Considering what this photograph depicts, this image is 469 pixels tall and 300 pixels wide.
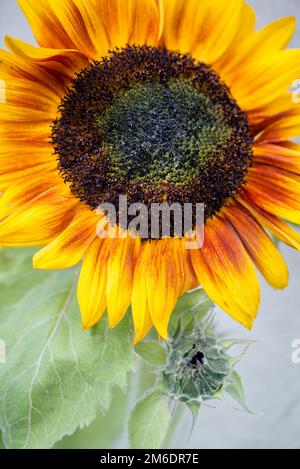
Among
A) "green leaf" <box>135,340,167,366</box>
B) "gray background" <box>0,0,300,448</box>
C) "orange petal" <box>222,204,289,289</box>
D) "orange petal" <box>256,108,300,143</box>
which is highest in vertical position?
"orange petal" <box>256,108,300,143</box>

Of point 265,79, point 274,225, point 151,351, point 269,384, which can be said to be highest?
point 265,79

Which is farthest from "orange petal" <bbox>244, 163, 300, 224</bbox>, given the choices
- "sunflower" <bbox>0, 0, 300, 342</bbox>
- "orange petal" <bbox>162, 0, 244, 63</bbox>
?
"orange petal" <bbox>162, 0, 244, 63</bbox>

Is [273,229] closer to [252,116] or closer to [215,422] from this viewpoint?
[252,116]

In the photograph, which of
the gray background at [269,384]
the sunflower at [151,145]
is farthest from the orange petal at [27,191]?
the gray background at [269,384]

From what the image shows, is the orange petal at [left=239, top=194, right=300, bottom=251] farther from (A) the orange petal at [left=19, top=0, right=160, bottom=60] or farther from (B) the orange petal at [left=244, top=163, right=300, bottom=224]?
(A) the orange petal at [left=19, top=0, right=160, bottom=60]

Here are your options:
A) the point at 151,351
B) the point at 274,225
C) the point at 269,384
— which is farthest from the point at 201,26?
the point at 269,384

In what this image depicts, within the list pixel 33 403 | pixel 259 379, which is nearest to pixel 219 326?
pixel 259 379

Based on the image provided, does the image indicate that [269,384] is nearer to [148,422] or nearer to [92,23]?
[148,422]
